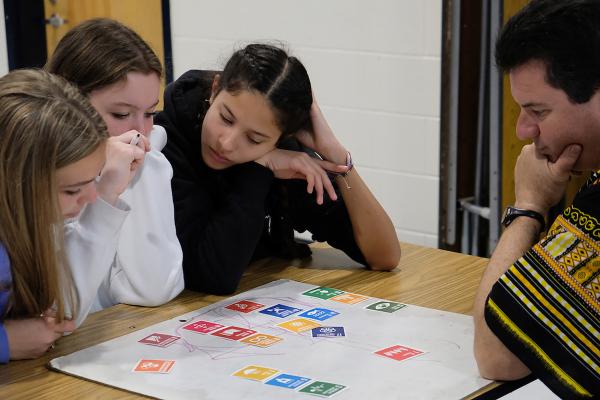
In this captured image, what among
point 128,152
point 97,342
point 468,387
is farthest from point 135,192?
point 468,387

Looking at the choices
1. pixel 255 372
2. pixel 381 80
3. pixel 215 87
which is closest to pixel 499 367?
pixel 255 372

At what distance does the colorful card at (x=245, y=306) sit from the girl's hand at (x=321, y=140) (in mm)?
479

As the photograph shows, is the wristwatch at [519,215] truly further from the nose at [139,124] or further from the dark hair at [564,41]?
the nose at [139,124]

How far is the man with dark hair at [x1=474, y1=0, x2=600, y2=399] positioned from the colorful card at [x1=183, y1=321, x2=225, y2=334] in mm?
490

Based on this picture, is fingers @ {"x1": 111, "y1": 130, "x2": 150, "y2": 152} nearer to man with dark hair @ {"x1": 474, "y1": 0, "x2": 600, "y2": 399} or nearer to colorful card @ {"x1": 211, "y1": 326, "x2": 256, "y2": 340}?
colorful card @ {"x1": 211, "y1": 326, "x2": 256, "y2": 340}

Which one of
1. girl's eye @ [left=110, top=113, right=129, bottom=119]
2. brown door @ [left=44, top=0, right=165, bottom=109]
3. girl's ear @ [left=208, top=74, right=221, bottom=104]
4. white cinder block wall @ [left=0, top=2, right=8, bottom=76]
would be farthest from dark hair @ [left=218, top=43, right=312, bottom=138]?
white cinder block wall @ [left=0, top=2, right=8, bottom=76]

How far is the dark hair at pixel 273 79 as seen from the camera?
2.15 metres

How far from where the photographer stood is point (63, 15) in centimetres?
495

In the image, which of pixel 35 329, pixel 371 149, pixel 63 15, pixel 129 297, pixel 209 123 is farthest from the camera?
pixel 63 15

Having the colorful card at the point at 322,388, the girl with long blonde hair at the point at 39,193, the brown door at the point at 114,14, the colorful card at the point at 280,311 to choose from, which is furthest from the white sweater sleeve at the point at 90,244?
the brown door at the point at 114,14

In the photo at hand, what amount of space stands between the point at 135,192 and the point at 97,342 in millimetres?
357

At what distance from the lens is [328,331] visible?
1840 mm

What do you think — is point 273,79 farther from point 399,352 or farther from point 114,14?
point 114,14

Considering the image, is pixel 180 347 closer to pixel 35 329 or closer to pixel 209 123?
pixel 35 329
